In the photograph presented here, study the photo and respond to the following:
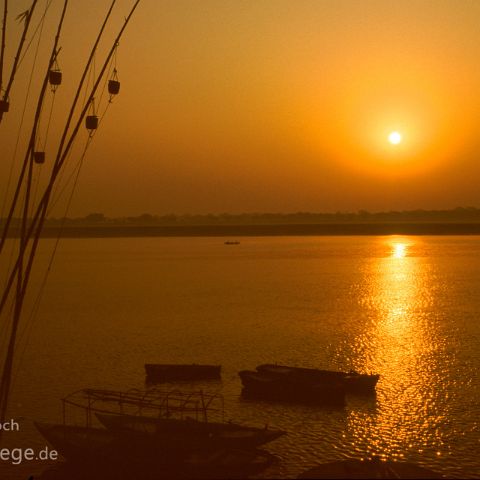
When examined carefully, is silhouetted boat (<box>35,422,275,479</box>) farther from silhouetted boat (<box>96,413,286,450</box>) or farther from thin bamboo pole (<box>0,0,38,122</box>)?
thin bamboo pole (<box>0,0,38,122</box>)

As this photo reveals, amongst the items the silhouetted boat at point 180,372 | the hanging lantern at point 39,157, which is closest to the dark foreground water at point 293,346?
the silhouetted boat at point 180,372

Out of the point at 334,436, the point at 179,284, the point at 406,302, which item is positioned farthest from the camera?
the point at 179,284

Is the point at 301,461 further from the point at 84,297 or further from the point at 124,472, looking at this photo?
the point at 84,297

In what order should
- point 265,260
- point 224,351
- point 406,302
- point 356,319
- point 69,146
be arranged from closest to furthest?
point 69,146 < point 224,351 < point 356,319 < point 406,302 < point 265,260

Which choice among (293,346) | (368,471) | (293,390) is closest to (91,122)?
(368,471)

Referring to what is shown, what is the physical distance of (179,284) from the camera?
52.7 meters

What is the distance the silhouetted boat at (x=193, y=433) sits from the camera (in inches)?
506

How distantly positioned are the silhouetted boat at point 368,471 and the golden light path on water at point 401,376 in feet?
16.0

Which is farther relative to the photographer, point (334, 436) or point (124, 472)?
point (334, 436)

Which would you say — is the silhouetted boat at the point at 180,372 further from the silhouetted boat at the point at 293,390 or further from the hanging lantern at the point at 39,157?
the hanging lantern at the point at 39,157

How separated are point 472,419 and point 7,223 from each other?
13118mm

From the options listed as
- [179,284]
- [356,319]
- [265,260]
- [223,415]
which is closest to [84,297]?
[179,284]

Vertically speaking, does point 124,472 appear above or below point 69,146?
below

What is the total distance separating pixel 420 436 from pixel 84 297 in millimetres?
33134
